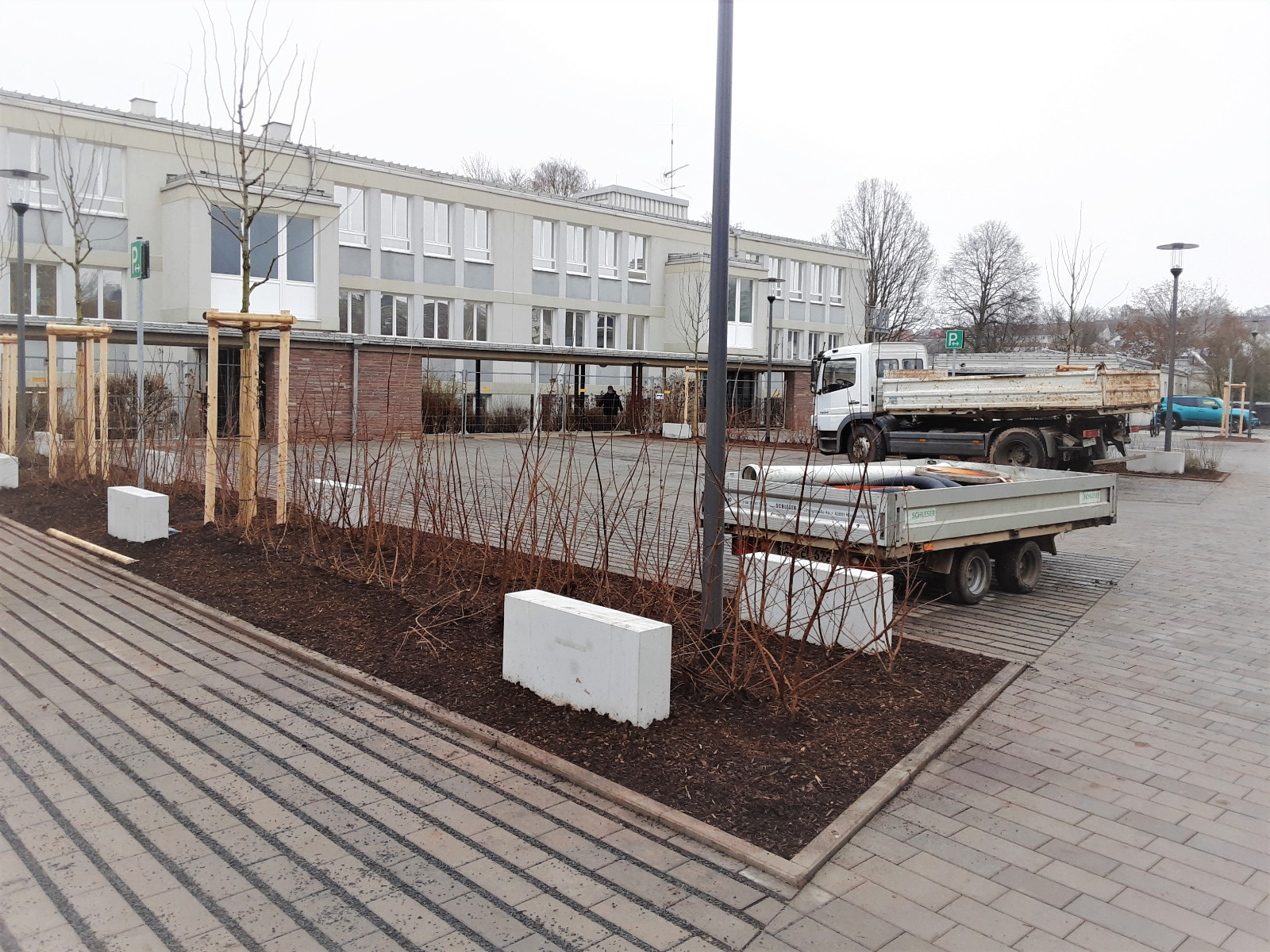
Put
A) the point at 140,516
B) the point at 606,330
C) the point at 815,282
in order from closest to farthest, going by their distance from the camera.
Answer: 1. the point at 140,516
2. the point at 606,330
3. the point at 815,282

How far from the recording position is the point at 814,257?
53594 millimetres

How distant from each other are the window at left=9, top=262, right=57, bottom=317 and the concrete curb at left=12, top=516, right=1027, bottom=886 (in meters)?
26.4

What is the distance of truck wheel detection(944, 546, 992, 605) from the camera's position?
26.4 ft

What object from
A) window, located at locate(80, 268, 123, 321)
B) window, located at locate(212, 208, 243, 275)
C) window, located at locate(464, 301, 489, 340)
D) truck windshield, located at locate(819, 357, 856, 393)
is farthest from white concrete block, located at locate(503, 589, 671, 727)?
window, located at locate(464, 301, 489, 340)

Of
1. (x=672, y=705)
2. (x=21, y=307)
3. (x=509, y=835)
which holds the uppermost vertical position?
(x=21, y=307)

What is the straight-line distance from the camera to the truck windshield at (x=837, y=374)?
23.9 meters

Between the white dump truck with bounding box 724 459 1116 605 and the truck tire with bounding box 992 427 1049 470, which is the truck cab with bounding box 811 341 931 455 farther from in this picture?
the white dump truck with bounding box 724 459 1116 605

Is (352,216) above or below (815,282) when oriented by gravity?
below

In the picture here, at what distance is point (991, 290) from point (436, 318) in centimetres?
3825

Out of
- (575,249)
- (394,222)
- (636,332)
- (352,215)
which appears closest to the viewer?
(352,215)

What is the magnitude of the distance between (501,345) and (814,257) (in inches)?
1118

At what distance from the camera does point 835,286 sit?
55062mm

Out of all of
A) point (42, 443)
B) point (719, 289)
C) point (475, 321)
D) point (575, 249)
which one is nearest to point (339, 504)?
point (719, 289)

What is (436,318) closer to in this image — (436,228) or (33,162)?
(436,228)
